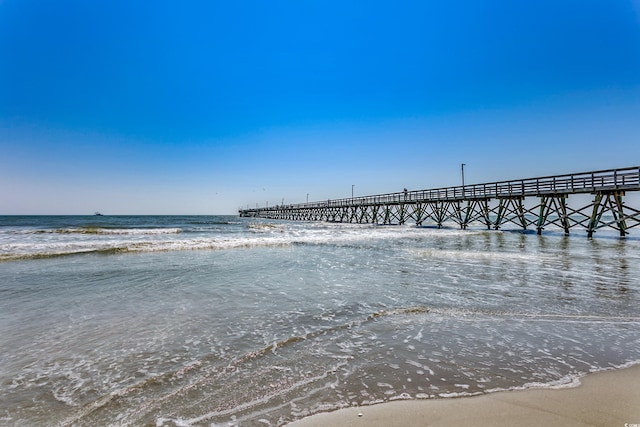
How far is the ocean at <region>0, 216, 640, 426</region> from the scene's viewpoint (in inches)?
105

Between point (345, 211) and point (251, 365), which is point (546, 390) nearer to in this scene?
point (251, 365)

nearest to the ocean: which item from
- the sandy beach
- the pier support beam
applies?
the sandy beach

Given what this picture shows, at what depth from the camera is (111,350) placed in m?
3.71

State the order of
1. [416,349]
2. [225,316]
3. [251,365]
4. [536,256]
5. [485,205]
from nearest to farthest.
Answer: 1. [251,365]
2. [416,349]
3. [225,316]
4. [536,256]
5. [485,205]

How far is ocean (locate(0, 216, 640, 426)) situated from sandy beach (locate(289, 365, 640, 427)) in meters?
0.13

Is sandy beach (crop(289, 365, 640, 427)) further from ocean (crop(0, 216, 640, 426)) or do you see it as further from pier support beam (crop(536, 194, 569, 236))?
pier support beam (crop(536, 194, 569, 236))

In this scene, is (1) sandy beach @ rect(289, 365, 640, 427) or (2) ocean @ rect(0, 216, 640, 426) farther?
(2) ocean @ rect(0, 216, 640, 426)

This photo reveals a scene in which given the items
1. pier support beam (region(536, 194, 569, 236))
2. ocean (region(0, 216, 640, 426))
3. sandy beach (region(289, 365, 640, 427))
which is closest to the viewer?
sandy beach (region(289, 365, 640, 427))

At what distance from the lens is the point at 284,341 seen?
392 centimetres

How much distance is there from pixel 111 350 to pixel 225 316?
157cm

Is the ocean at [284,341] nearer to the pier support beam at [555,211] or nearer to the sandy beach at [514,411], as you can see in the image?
the sandy beach at [514,411]

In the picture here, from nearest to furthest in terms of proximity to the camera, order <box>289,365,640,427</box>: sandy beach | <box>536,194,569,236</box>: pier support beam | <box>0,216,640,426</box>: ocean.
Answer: <box>289,365,640,427</box>: sandy beach < <box>0,216,640,426</box>: ocean < <box>536,194,569,236</box>: pier support beam

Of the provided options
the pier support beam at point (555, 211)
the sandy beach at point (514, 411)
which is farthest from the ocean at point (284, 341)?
the pier support beam at point (555, 211)

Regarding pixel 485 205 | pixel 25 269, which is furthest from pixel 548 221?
pixel 25 269
